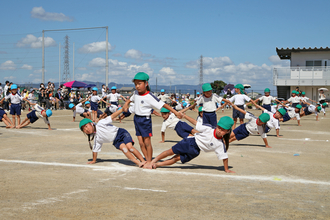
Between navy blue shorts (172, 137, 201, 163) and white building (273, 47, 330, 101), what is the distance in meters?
32.5

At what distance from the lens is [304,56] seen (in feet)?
126

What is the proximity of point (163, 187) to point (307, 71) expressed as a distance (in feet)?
115

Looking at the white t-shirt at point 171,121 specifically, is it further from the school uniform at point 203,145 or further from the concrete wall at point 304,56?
the concrete wall at point 304,56

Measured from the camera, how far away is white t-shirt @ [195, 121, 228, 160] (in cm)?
602

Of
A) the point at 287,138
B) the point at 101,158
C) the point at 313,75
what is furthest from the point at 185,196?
the point at 313,75

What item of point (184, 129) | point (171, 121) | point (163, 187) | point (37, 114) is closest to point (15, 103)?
point (37, 114)

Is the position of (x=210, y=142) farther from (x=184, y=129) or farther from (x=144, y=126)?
(x=184, y=129)

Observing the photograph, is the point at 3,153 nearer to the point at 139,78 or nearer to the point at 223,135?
the point at 139,78

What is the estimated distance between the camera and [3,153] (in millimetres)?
8320

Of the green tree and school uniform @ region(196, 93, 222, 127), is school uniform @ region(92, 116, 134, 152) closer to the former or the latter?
school uniform @ region(196, 93, 222, 127)

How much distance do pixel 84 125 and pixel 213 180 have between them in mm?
2819

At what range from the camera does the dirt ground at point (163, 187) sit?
397 cm

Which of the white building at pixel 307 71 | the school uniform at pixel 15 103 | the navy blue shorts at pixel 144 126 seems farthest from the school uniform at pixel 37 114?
the white building at pixel 307 71

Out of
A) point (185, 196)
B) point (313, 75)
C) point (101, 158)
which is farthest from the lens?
point (313, 75)
